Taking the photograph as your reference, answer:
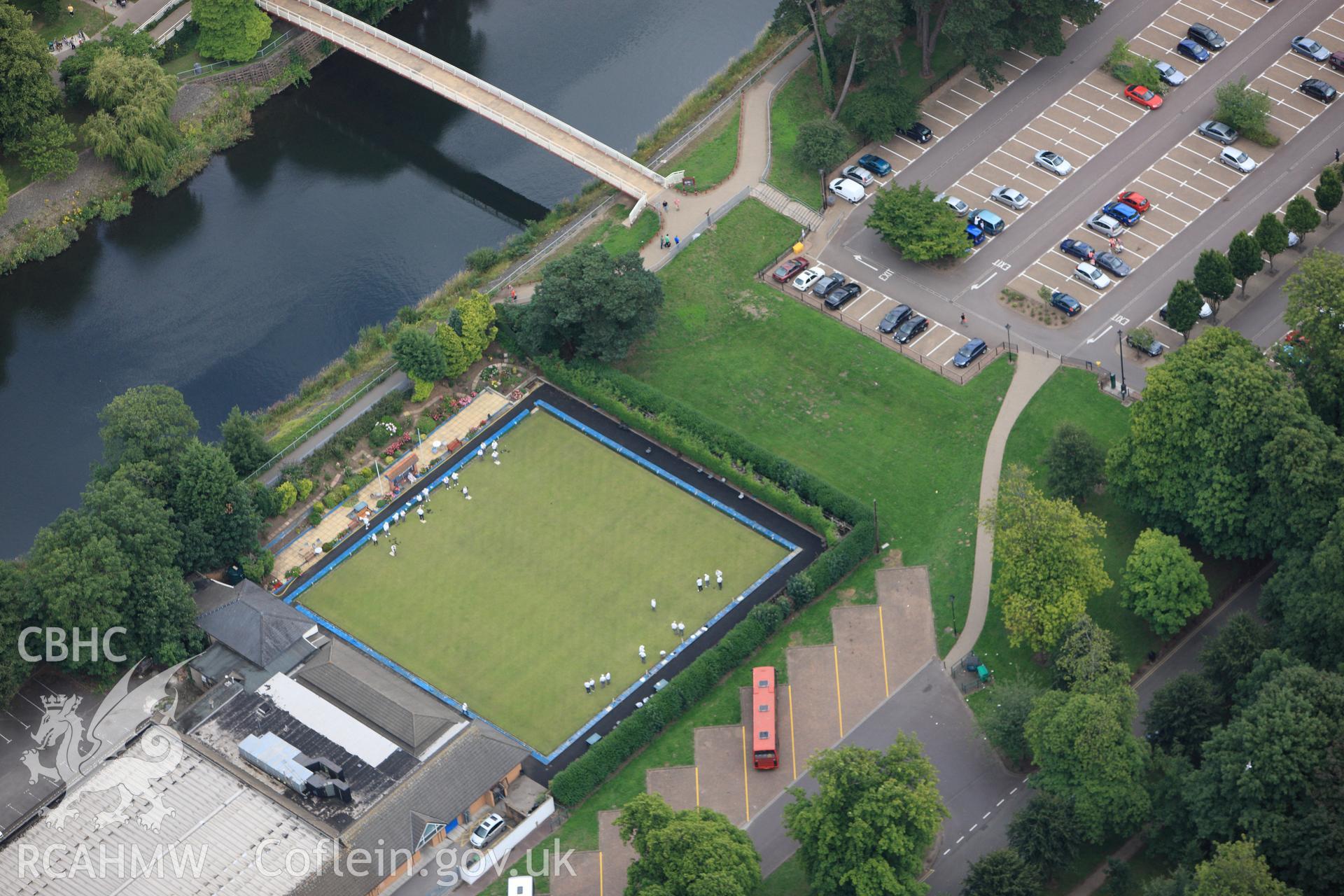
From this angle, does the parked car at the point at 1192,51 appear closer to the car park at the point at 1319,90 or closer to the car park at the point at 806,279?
the car park at the point at 1319,90

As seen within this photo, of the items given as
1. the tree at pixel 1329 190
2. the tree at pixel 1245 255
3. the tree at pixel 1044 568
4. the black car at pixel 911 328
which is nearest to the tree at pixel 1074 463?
the tree at pixel 1044 568

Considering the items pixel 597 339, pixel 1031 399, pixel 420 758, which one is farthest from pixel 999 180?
pixel 420 758

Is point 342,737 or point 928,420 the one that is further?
point 928,420

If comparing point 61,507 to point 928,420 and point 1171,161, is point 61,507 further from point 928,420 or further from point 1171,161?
point 1171,161

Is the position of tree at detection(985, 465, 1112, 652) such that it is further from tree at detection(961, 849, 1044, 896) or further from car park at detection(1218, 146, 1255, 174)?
car park at detection(1218, 146, 1255, 174)

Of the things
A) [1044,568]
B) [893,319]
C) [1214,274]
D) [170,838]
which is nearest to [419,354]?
[893,319]
